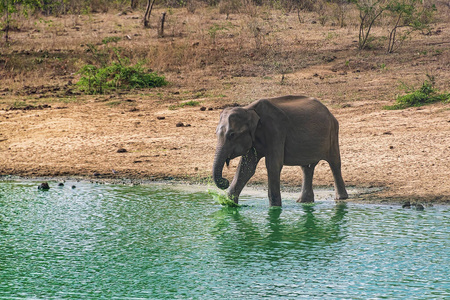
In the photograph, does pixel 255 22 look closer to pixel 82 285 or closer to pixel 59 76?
pixel 59 76

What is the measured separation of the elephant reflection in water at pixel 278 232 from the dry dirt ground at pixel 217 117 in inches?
49.6

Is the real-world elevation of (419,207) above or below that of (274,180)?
below

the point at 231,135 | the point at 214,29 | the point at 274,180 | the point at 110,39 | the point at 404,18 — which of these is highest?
the point at 404,18

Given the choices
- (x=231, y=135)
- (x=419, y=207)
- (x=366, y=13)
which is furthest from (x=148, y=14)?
(x=419, y=207)

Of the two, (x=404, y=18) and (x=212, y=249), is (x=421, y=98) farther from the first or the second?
(x=212, y=249)

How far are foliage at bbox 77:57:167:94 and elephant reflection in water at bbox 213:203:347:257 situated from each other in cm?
947

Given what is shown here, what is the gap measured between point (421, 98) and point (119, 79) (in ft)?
24.0

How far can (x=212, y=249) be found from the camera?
7477 millimetres

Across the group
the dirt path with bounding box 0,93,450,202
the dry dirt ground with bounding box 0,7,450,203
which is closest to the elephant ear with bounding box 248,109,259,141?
the dry dirt ground with bounding box 0,7,450,203

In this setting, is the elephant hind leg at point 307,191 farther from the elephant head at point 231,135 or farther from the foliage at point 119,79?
the foliage at point 119,79

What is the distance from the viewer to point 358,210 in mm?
9031

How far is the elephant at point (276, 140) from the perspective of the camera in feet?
28.1

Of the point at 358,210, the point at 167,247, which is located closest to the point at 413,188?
the point at 358,210

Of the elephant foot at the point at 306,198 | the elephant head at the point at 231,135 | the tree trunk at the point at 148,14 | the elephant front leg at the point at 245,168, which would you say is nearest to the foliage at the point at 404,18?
the tree trunk at the point at 148,14
